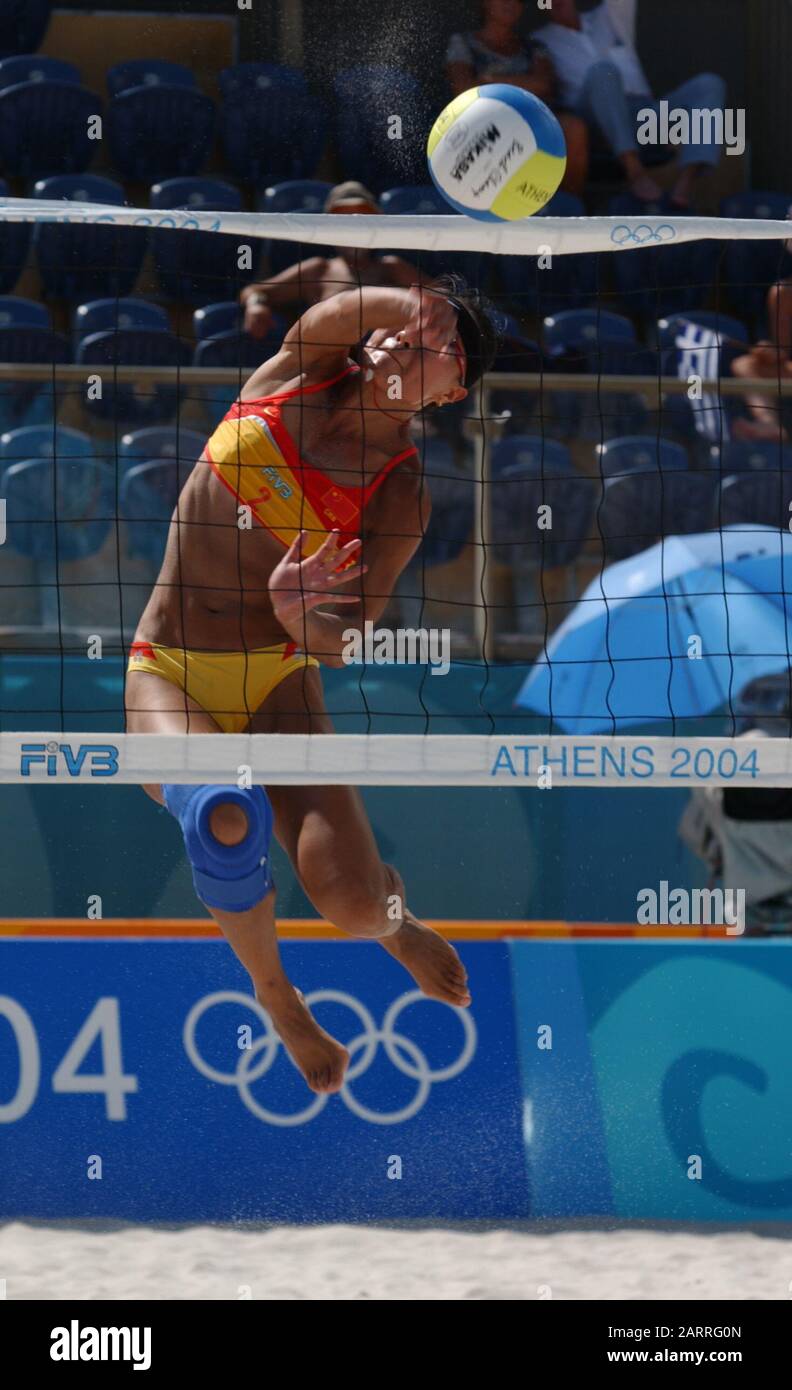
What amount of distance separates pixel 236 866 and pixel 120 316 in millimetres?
3647

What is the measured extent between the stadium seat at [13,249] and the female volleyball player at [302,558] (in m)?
3.34

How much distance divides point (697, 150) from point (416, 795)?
376 cm

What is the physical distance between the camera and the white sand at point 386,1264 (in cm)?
437

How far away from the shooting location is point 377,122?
752cm

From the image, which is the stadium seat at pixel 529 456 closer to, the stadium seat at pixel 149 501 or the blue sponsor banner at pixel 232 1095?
the stadium seat at pixel 149 501

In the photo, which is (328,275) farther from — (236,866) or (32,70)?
(236,866)

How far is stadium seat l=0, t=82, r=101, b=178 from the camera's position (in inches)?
285

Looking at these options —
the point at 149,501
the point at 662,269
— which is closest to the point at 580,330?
the point at 662,269

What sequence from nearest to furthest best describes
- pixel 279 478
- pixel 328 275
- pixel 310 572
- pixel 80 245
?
pixel 310 572, pixel 279 478, pixel 328 275, pixel 80 245

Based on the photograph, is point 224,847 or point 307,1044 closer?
point 224,847

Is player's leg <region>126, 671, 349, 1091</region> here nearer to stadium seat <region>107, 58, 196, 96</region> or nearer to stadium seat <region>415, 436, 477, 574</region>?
stadium seat <region>415, 436, 477, 574</region>

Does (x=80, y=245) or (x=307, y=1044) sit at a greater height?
(x=80, y=245)

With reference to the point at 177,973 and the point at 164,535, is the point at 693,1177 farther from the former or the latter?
the point at 164,535
